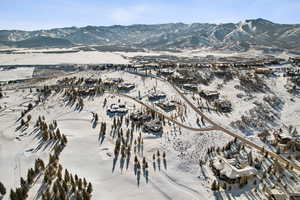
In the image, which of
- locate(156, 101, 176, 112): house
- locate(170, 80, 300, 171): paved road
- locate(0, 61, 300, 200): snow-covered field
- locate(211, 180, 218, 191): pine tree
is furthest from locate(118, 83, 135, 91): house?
locate(211, 180, 218, 191): pine tree

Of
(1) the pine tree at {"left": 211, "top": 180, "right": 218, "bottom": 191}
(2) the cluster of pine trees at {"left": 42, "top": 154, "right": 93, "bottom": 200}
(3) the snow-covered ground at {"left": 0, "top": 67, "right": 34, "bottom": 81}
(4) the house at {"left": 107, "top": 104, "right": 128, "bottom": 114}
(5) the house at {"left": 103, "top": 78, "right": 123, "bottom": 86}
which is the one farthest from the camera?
(3) the snow-covered ground at {"left": 0, "top": 67, "right": 34, "bottom": 81}

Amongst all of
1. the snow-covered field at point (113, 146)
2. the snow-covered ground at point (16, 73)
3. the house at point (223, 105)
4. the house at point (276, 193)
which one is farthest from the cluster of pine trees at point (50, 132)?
the snow-covered ground at point (16, 73)

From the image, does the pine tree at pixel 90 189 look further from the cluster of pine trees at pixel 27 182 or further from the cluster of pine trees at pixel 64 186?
the cluster of pine trees at pixel 27 182

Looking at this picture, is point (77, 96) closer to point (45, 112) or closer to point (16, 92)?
point (45, 112)

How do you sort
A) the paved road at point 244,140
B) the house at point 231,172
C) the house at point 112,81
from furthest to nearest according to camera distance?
1. the house at point 112,81
2. the paved road at point 244,140
3. the house at point 231,172

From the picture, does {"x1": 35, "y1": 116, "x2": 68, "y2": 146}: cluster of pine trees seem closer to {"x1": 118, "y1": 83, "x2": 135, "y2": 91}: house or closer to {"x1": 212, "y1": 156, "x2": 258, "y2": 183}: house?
{"x1": 212, "y1": 156, "x2": 258, "y2": 183}: house

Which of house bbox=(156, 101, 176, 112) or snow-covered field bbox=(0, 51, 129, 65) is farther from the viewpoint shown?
snow-covered field bbox=(0, 51, 129, 65)

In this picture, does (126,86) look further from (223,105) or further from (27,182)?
(27,182)

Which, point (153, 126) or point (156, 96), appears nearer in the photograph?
point (153, 126)

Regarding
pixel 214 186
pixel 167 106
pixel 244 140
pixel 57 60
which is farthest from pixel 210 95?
pixel 57 60
